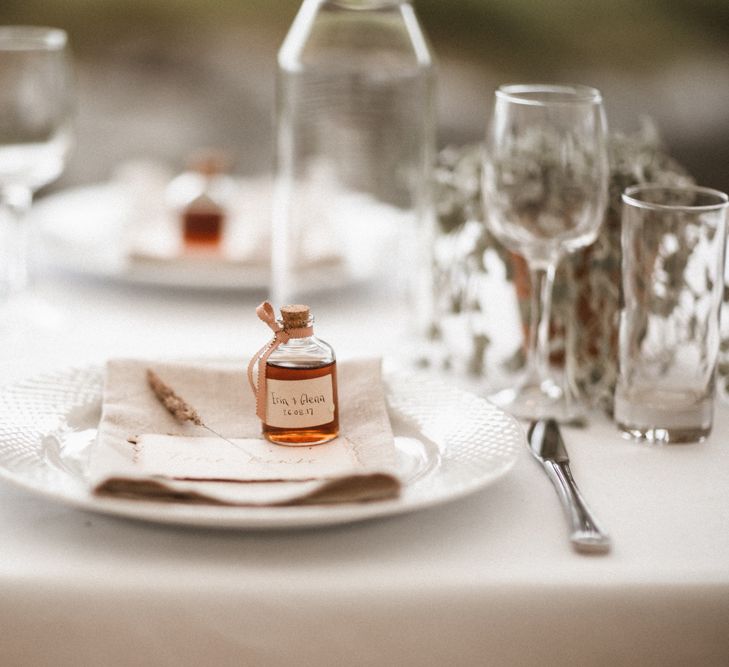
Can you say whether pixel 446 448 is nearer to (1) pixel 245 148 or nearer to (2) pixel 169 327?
(2) pixel 169 327

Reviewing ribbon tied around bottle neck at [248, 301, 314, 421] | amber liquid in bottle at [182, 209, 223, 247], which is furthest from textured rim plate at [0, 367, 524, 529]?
amber liquid in bottle at [182, 209, 223, 247]

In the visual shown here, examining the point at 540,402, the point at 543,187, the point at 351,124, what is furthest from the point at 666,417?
the point at 351,124

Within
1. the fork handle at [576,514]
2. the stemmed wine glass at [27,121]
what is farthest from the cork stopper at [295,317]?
the stemmed wine glass at [27,121]

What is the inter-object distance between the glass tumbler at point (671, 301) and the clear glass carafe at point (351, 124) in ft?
1.23

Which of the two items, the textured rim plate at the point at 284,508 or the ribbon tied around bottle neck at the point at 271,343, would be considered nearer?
the textured rim plate at the point at 284,508

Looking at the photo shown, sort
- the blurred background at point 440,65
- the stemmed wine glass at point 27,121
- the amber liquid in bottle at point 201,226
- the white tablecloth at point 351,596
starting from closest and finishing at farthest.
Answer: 1. the white tablecloth at point 351,596
2. the stemmed wine glass at point 27,121
3. the amber liquid in bottle at point 201,226
4. the blurred background at point 440,65

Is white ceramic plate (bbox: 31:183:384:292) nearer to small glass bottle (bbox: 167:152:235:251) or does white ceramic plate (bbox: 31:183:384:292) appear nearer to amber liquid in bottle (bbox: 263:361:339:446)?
small glass bottle (bbox: 167:152:235:251)

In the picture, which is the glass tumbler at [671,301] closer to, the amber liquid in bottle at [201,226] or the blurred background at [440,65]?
the amber liquid in bottle at [201,226]

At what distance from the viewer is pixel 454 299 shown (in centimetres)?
115

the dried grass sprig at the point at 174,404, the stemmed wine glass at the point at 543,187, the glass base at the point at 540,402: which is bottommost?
the glass base at the point at 540,402

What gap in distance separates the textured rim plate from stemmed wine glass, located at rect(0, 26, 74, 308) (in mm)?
412

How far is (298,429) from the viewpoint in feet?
2.77

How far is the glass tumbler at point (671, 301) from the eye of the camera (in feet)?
3.01

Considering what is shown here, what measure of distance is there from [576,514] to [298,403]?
228mm
